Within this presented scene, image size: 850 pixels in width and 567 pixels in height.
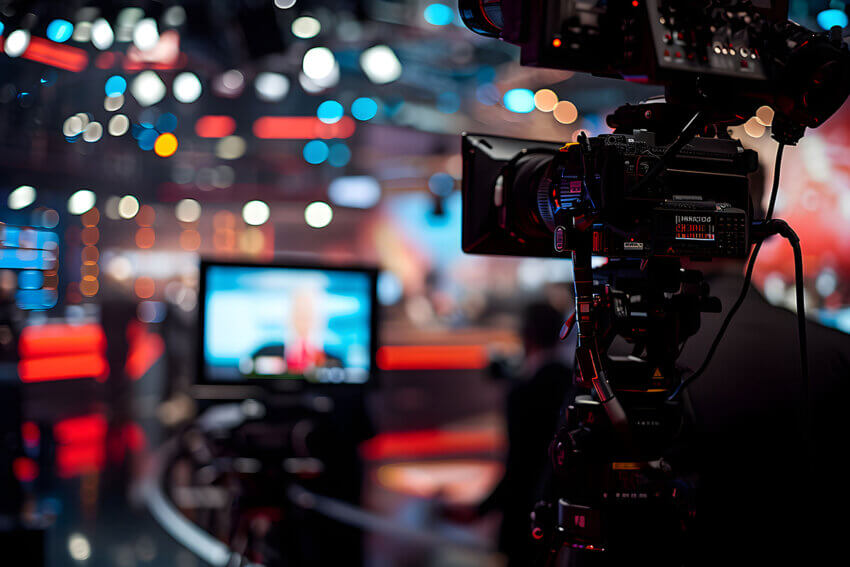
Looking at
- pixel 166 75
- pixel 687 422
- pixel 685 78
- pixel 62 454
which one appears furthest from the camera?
pixel 62 454

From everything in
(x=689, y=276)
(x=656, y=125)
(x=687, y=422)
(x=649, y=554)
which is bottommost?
(x=649, y=554)

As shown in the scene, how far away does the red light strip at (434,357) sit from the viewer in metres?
7.52

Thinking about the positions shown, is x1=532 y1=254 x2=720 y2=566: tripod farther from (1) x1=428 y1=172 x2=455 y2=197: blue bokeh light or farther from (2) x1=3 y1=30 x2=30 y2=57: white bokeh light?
(1) x1=428 y1=172 x2=455 y2=197: blue bokeh light

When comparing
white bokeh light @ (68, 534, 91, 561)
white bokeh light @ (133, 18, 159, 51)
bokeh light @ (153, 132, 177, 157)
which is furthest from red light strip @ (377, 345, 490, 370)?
white bokeh light @ (133, 18, 159, 51)

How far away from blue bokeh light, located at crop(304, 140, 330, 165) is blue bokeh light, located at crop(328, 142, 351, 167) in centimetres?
7

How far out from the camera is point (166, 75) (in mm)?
5246

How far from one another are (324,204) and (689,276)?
9151mm

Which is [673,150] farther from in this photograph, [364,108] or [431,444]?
[364,108]

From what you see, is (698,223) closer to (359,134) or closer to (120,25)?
(120,25)

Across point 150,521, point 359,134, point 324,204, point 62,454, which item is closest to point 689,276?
point 150,521

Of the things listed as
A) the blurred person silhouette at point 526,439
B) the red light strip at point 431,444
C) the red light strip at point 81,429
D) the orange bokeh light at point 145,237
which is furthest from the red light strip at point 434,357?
the blurred person silhouette at point 526,439

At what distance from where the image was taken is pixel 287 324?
230cm

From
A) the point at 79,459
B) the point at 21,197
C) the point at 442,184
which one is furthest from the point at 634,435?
the point at 442,184

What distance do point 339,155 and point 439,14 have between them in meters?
3.69
